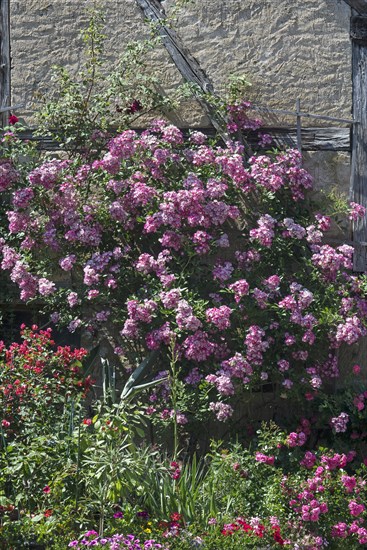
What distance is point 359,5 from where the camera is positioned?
7.06 m

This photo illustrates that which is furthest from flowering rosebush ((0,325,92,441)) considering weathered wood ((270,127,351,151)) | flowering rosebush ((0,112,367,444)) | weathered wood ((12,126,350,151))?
weathered wood ((270,127,351,151))

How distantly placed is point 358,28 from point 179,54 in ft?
4.10

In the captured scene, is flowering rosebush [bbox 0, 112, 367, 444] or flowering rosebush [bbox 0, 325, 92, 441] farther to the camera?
flowering rosebush [bbox 0, 112, 367, 444]

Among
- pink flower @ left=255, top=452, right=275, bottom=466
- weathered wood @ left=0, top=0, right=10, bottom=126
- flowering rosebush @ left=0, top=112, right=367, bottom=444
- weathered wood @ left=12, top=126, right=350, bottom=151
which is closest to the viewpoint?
pink flower @ left=255, top=452, right=275, bottom=466

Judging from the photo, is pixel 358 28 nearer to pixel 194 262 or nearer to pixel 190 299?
pixel 194 262

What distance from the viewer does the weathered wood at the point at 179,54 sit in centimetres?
703

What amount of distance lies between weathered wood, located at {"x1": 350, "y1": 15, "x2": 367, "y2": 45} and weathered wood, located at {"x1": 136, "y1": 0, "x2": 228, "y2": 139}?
3.44ft

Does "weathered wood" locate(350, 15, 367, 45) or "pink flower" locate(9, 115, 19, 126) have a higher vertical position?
"weathered wood" locate(350, 15, 367, 45)

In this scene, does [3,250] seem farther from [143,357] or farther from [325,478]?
[325,478]

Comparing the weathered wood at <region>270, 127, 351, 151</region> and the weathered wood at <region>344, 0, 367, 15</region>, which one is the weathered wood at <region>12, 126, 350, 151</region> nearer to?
the weathered wood at <region>270, 127, 351, 151</region>

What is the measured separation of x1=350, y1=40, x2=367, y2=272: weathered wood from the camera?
6938mm

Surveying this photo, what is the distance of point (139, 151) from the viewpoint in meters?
6.67

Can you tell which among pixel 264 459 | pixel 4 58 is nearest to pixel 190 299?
pixel 264 459

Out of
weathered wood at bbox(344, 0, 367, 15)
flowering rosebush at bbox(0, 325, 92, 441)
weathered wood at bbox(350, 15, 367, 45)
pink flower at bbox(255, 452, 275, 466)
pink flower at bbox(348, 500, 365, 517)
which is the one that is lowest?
pink flower at bbox(348, 500, 365, 517)
